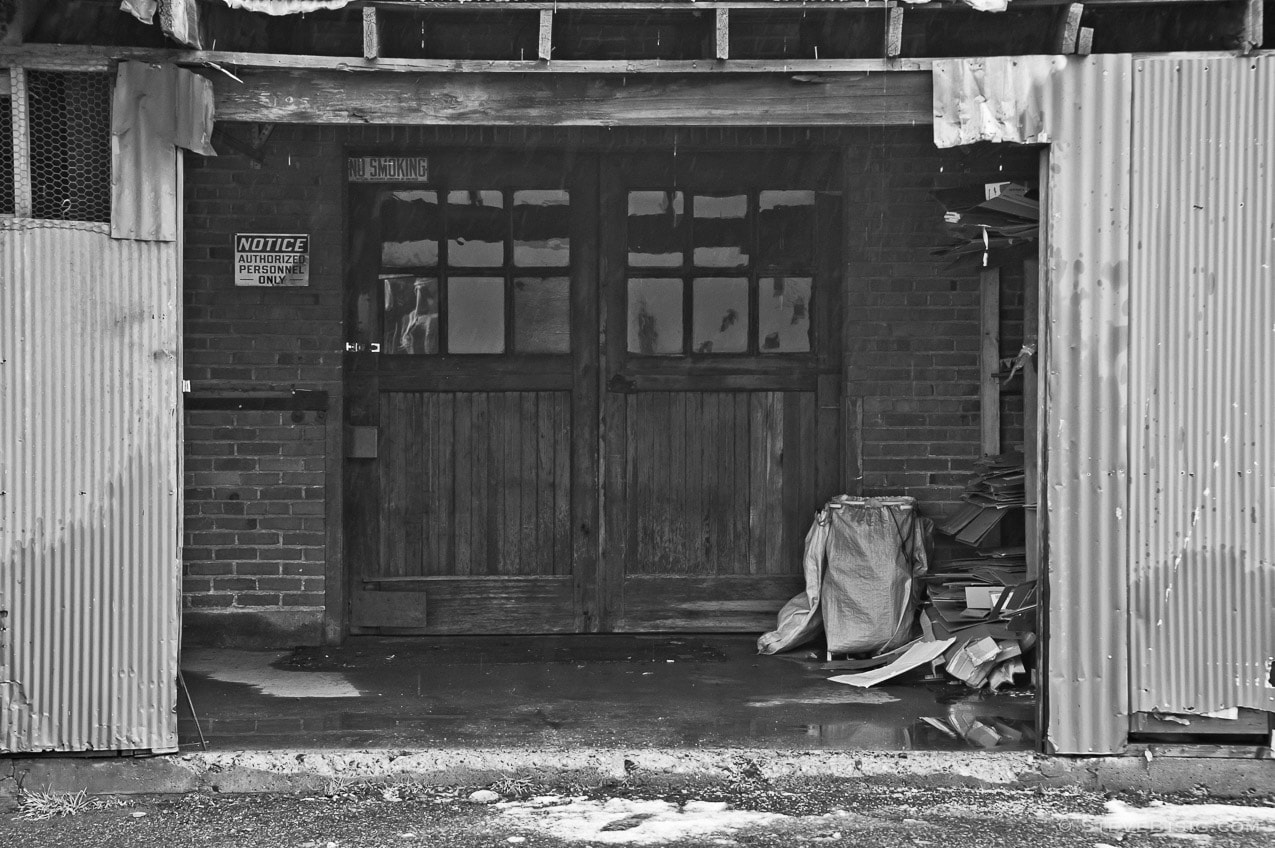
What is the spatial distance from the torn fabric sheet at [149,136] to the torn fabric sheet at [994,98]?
10.1 ft

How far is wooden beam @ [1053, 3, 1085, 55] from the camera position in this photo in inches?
200

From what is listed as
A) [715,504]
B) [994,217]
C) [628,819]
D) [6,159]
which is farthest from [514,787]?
[994,217]

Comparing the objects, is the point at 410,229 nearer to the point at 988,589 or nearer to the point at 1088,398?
the point at 988,589

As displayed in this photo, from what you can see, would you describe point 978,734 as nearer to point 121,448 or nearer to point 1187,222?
point 1187,222

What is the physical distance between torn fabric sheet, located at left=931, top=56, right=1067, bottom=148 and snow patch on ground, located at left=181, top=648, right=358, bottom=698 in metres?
4.01

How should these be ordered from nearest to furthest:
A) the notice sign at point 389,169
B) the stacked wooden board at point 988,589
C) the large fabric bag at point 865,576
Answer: the stacked wooden board at point 988,589
the large fabric bag at point 865,576
the notice sign at point 389,169

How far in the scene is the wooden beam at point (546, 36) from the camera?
503 cm

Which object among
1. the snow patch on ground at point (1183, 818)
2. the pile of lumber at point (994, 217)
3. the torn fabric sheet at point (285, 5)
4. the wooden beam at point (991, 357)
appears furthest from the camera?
the wooden beam at point (991, 357)

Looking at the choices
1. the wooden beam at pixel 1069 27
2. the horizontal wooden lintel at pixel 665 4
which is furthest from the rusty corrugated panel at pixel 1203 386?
the horizontal wooden lintel at pixel 665 4

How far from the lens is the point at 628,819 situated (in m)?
4.82

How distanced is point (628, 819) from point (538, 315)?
3732 mm

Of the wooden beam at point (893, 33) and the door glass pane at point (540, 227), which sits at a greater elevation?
the wooden beam at point (893, 33)

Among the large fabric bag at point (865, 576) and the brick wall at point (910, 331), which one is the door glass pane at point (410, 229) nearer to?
the brick wall at point (910, 331)

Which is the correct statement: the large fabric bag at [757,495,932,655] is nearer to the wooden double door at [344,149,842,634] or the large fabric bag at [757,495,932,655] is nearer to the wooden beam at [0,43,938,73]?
the wooden double door at [344,149,842,634]
